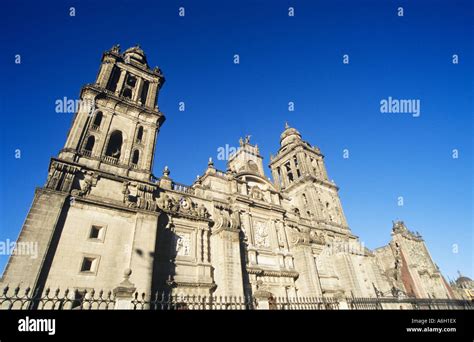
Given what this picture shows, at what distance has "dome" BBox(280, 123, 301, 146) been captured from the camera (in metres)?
37.9

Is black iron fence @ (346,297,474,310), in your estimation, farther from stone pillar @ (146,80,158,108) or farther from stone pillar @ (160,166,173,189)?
stone pillar @ (146,80,158,108)

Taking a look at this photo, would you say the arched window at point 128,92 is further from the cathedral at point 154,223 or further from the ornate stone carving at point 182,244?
the ornate stone carving at point 182,244

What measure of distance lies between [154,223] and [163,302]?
8.05 m

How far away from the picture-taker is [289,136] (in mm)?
38875

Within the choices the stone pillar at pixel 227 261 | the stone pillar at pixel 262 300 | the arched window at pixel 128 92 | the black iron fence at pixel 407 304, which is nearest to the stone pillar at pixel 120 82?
the arched window at pixel 128 92

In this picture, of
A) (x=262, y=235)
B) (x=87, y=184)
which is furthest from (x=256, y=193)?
(x=87, y=184)

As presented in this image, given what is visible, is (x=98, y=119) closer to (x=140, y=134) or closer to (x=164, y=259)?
(x=140, y=134)

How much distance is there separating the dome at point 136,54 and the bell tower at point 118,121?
110cm

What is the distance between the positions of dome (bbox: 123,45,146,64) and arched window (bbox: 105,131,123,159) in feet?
32.0

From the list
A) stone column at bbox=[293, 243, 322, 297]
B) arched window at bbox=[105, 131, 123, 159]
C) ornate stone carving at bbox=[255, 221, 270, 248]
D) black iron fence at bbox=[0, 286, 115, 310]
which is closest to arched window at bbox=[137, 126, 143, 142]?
arched window at bbox=[105, 131, 123, 159]

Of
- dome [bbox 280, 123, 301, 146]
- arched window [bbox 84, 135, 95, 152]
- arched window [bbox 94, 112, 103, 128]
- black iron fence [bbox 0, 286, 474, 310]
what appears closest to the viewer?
black iron fence [bbox 0, 286, 474, 310]

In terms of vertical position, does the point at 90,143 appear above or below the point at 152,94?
below

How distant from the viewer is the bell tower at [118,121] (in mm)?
17281
